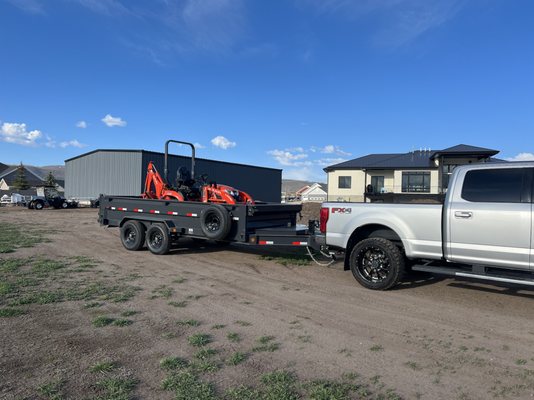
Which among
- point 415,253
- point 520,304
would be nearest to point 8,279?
point 415,253

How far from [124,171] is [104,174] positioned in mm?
2950

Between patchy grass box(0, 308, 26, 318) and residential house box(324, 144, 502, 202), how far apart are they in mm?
31470

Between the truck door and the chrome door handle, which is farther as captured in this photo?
the chrome door handle

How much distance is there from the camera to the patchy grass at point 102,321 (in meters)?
5.12

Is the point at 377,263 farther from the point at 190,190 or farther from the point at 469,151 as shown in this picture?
the point at 469,151

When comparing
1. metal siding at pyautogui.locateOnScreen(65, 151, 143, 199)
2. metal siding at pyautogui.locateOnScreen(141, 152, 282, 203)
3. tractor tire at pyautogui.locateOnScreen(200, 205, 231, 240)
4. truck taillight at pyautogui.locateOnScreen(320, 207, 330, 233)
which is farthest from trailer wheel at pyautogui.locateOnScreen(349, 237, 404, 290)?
metal siding at pyautogui.locateOnScreen(65, 151, 143, 199)

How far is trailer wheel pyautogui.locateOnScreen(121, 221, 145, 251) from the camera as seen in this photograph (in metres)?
11.1

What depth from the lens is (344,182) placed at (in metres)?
43.0

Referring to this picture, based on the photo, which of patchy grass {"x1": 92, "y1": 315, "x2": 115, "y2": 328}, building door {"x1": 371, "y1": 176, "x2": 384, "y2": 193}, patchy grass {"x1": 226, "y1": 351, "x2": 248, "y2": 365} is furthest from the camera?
building door {"x1": 371, "y1": 176, "x2": 384, "y2": 193}

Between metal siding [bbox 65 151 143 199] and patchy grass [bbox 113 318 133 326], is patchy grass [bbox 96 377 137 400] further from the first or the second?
A: metal siding [bbox 65 151 143 199]

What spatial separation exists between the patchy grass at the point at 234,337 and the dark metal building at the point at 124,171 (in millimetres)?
30839

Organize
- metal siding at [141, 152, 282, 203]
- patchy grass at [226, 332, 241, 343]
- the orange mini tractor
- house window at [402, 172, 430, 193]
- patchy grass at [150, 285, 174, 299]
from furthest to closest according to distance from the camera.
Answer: metal siding at [141, 152, 282, 203]
house window at [402, 172, 430, 193]
the orange mini tractor
patchy grass at [150, 285, 174, 299]
patchy grass at [226, 332, 241, 343]

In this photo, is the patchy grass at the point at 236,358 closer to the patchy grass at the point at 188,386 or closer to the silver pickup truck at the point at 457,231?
the patchy grass at the point at 188,386

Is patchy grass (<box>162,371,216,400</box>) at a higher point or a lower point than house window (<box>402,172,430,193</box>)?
lower
